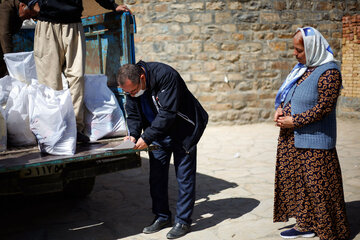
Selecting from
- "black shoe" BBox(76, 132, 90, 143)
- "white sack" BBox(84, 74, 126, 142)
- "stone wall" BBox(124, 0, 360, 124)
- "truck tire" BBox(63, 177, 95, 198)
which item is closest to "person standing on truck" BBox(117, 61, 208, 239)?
"white sack" BBox(84, 74, 126, 142)

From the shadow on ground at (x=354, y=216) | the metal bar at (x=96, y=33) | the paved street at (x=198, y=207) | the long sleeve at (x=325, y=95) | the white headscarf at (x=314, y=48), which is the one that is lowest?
the paved street at (x=198, y=207)

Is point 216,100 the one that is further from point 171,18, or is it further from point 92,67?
point 92,67

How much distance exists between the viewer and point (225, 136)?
772cm

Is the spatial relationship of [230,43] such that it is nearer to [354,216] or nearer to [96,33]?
[96,33]

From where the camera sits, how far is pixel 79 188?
4.39m

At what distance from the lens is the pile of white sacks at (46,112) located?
312cm

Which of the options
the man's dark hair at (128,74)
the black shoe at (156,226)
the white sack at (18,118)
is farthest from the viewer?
the black shoe at (156,226)

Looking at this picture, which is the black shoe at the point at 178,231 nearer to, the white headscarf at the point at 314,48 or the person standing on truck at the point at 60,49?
the person standing on truck at the point at 60,49

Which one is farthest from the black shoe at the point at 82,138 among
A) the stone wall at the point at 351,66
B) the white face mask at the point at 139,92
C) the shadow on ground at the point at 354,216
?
the stone wall at the point at 351,66

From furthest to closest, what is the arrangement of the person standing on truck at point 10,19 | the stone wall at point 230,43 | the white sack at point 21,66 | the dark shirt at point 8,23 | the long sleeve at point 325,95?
the stone wall at point 230,43, the dark shirt at point 8,23, the person standing on truck at point 10,19, the white sack at point 21,66, the long sleeve at point 325,95

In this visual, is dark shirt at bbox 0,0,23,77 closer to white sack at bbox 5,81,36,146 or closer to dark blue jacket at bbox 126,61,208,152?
white sack at bbox 5,81,36,146

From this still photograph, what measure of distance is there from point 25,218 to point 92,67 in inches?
69.0

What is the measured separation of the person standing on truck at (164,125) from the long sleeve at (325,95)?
93cm

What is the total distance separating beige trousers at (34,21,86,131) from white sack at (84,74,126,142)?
0.08 metres
